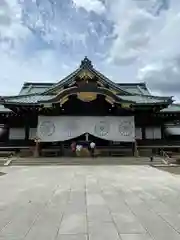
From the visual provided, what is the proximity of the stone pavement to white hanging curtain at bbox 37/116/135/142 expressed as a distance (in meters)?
13.1

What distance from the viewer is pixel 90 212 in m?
5.80

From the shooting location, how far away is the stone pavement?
14.4 ft

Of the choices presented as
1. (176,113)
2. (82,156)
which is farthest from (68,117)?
(176,113)

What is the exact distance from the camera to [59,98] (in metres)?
21.6

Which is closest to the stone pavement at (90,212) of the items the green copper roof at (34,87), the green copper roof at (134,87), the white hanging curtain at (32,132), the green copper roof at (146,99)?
the green copper roof at (146,99)

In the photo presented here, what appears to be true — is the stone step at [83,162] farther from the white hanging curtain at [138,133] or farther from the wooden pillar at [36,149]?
the white hanging curtain at [138,133]

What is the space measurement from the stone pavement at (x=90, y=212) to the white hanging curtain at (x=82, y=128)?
13.1 m

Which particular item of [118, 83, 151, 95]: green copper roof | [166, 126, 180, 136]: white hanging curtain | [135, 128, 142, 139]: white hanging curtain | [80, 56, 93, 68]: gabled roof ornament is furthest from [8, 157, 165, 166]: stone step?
[118, 83, 151, 95]: green copper roof

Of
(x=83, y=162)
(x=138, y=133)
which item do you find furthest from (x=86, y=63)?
(x=83, y=162)

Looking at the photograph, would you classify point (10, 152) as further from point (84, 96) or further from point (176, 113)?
point (176, 113)

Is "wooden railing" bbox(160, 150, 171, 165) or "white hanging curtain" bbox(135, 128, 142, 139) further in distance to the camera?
"white hanging curtain" bbox(135, 128, 142, 139)

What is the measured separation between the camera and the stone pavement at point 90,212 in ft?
14.4

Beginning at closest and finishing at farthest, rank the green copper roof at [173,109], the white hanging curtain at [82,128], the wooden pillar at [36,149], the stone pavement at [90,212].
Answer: the stone pavement at [90,212], the wooden pillar at [36,149], the white hanging curtain at [82,128], the green copper roof at [173,109]

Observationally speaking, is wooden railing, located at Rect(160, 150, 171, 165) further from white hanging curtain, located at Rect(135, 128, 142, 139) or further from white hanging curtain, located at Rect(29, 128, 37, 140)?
white hanging curtain, located at Rect(29, 128, 37, 140)
